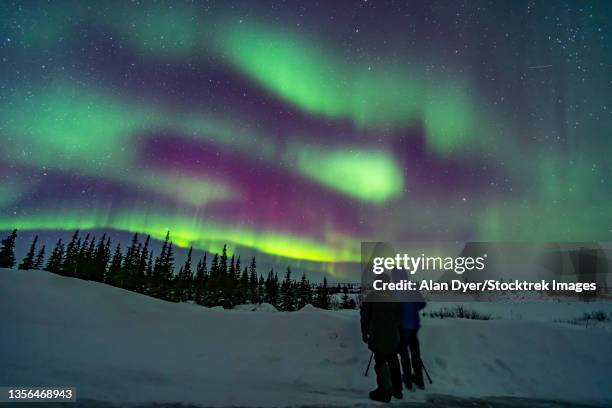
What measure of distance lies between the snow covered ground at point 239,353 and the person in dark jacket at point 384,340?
1.60 ft

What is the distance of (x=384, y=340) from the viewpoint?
6043 millimetres

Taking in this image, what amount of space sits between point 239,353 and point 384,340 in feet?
13.9

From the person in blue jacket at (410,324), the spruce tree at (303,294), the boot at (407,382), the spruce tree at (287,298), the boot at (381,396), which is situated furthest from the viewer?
the spruce tree at (303,294)

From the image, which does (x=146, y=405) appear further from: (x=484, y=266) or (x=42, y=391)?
(x=484, y=266)

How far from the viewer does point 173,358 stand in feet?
25.2

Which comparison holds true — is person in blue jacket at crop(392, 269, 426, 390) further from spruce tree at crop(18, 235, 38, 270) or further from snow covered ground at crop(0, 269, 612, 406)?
spruce tree at crop(18, 235, 38, 270)

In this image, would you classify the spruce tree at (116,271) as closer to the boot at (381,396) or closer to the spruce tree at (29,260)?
the spruce tree at (29,260)

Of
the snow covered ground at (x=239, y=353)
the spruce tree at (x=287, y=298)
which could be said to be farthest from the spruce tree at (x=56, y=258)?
the snow covered ground at (x=239, y=353)

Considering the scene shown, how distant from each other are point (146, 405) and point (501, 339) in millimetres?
9487

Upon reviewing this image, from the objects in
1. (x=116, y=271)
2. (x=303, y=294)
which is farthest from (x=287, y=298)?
(x=116, y=271)

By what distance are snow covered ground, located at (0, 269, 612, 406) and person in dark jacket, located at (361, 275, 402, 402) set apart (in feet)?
1.60

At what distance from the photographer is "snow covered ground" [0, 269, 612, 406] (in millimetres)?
5863

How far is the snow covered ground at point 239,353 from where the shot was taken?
19.2ft

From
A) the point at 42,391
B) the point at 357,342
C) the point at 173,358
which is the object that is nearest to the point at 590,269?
the point at 357,342
